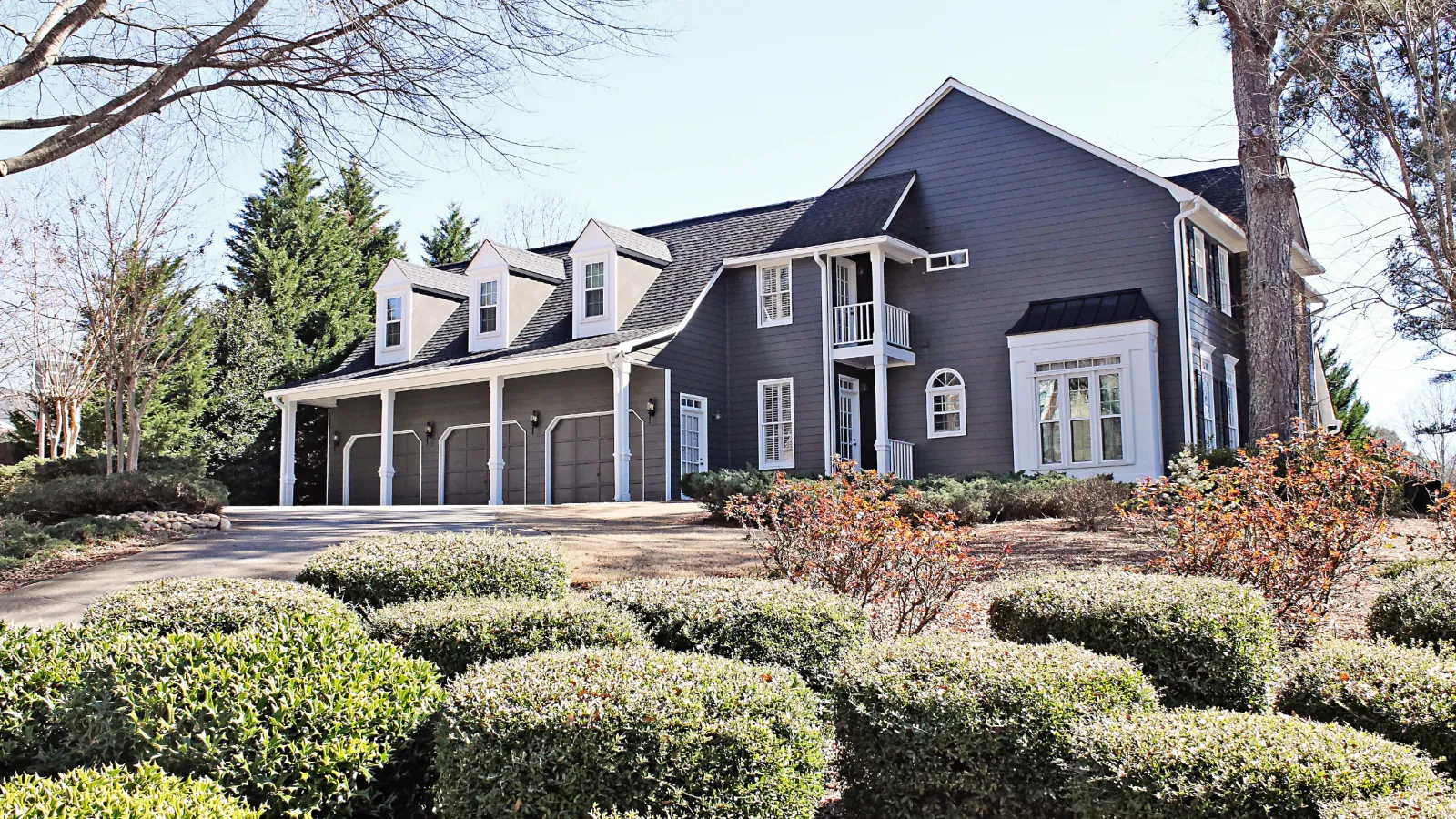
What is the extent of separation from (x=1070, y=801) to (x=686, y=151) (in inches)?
545

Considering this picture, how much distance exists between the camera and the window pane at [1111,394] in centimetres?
1930

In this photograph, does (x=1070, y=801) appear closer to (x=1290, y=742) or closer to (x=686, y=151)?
(x=1290, y=742)

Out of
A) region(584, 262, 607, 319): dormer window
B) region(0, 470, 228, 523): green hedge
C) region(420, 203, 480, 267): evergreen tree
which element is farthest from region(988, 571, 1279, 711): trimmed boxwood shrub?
region(420, 203, 480, 267): evergreen tree

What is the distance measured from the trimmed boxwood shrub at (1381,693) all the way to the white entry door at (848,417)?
1617 centimetres

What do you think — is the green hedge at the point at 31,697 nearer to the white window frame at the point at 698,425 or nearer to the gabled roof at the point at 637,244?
the white window frame at the point at 698,425

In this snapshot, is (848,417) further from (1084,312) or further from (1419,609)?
(1419,609)

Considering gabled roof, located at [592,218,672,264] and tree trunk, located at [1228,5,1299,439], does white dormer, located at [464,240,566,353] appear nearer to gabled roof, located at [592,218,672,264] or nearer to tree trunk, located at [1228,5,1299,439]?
gabled roof, located at [592,218,672,264]

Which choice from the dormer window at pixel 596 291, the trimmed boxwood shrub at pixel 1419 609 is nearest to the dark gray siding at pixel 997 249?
the dormer window at pixel 596 291

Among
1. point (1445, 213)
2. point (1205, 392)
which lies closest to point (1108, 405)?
point (1205, 392)

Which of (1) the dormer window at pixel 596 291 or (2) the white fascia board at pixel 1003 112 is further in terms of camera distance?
(1) the dormer window at pixel 596 291

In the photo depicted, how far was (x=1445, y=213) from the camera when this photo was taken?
11922 mm

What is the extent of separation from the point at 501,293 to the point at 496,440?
3321 millimetres

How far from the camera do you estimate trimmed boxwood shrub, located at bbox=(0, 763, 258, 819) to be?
10.5 feet

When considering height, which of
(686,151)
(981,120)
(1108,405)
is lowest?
(1108,405)
